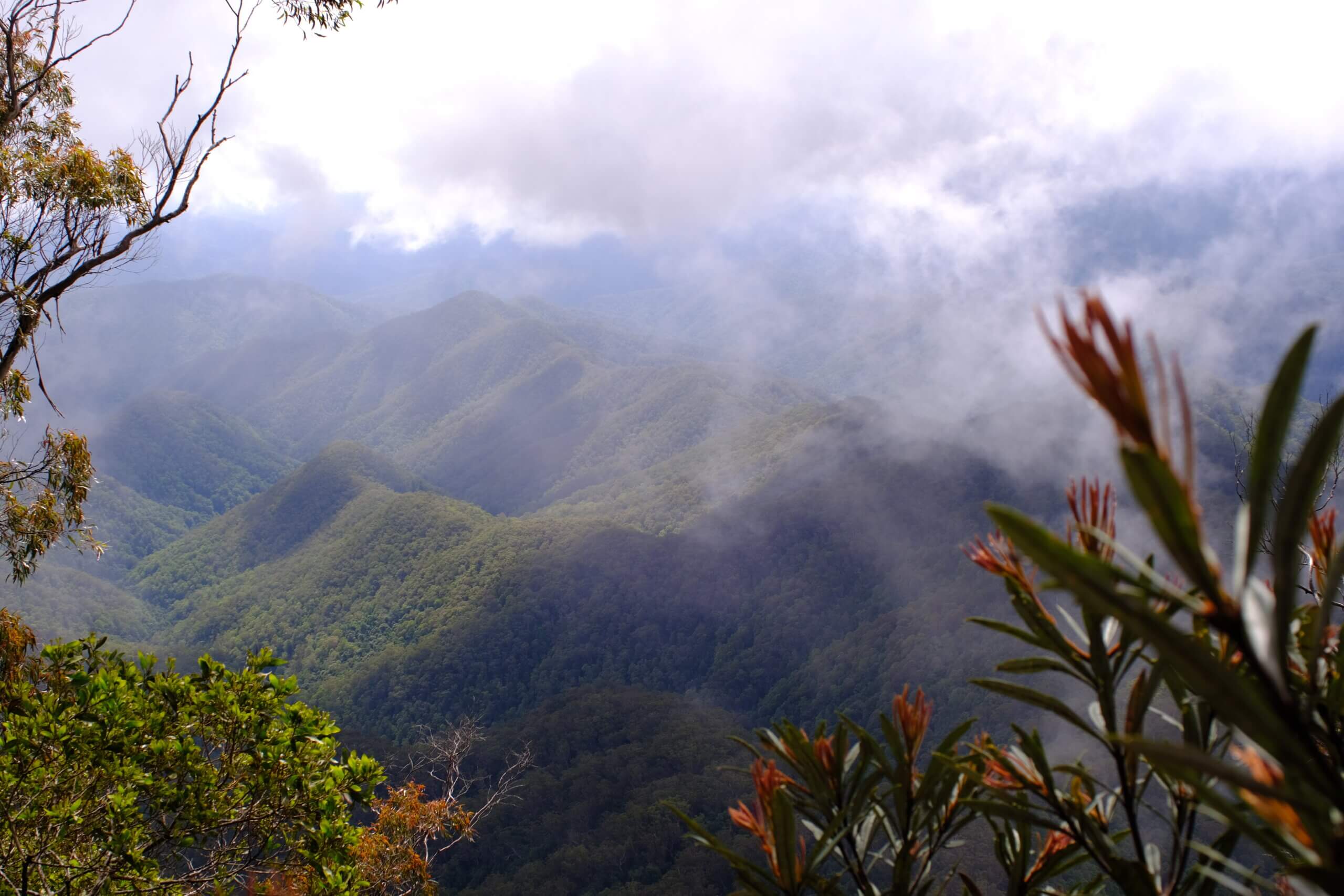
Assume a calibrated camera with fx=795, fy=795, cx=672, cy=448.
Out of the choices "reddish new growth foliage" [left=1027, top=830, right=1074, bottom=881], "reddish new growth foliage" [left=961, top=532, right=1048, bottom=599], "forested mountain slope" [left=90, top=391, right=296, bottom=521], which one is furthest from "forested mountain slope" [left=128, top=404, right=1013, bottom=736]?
"reddish new growth foliage" [left=961, top=532, right=1048, bottom=599]

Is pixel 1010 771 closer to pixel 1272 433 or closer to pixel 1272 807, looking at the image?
pixel 1272 807

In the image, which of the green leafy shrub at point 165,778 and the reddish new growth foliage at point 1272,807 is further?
the green leafy shrub at point 165,778

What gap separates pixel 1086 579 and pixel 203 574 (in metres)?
143

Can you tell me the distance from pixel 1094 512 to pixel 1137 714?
35 centimetres

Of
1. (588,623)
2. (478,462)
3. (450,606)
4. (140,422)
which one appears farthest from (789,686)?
(140,422)

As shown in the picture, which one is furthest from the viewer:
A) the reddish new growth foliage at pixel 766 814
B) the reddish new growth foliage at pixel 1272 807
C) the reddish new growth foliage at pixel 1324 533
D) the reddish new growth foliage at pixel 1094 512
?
Result: the reddish new growth foliage at pixel 766 814

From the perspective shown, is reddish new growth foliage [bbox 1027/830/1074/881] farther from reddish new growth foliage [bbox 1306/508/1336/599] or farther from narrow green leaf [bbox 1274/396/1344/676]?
narrow green leaf [bbox 1274/396/1344/676]

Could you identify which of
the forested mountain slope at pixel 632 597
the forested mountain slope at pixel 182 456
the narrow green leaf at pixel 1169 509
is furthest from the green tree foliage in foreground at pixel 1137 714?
the forested mountain slope at pixel 182 456

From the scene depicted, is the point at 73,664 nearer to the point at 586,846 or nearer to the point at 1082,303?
the point at 1082,303

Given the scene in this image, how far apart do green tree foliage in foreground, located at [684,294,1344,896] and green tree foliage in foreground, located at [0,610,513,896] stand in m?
3.59

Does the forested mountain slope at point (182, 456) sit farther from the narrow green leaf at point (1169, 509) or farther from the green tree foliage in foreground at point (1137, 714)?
the narrow green leaf at point (1169, 509)

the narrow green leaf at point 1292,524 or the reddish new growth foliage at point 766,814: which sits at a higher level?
the narrow green leaf at point 1292,524

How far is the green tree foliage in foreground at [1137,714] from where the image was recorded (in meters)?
0.76

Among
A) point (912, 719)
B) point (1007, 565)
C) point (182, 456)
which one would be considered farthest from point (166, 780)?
point (182, 456)
